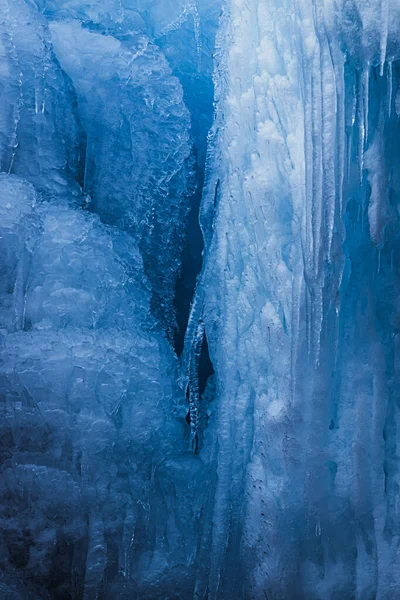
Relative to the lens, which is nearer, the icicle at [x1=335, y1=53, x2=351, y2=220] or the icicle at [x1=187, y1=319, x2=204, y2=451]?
the icicle at [x1=335, y1=53, x2=351, y2=220]

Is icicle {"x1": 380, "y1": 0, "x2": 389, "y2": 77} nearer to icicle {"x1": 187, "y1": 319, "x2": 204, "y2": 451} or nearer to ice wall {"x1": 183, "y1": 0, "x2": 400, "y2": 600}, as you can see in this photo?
ice wall {"x1": 183, "y1": 0, "x2": 400, "y2": 600}

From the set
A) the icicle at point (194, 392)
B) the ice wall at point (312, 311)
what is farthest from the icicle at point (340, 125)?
the icicle at point (194, 392)

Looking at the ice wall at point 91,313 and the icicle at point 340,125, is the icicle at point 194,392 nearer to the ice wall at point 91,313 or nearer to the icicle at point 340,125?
the ice wall at point 91,313

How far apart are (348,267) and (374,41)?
493mm

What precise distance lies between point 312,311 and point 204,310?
1.26 ft

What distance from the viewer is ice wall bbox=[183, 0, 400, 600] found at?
1.26 metres

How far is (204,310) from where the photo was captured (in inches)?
A: 63.9

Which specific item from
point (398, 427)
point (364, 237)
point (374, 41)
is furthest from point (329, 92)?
point (398, 427)

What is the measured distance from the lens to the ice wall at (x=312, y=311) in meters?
1.26

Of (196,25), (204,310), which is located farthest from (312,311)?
(196,25)

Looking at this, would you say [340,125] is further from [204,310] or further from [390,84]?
[204,310]

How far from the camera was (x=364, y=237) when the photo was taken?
4.32 ft

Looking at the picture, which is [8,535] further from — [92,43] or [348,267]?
[92,43]

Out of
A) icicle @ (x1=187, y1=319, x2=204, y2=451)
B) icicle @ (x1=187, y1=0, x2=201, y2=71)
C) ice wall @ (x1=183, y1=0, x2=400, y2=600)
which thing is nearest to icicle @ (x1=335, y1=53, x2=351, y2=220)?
ice wall @ (x1=183, y1=0, x2=400, y2=600)
